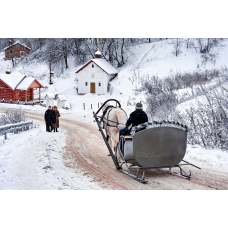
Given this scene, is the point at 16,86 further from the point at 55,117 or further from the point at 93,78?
the point at 93,78

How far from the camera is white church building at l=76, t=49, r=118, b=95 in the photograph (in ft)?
23.1

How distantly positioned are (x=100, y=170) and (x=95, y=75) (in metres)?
2.20

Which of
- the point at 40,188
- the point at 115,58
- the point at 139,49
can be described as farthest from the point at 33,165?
the point at 139,49

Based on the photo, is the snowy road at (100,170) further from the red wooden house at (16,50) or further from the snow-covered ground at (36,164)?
the red wooden house at (16,50)

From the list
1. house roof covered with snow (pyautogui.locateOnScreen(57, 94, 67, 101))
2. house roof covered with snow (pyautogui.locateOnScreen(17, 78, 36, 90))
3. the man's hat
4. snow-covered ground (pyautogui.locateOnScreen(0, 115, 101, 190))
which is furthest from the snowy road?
the man's hat

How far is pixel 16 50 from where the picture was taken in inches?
276

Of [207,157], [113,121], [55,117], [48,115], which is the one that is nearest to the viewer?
[207,157]

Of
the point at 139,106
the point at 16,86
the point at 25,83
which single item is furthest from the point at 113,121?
the point at 16,86

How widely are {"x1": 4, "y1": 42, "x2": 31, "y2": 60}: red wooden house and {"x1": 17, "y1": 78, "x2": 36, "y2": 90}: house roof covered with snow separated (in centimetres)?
68

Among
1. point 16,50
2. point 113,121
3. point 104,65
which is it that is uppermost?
point 16,50

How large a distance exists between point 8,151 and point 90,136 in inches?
78.8

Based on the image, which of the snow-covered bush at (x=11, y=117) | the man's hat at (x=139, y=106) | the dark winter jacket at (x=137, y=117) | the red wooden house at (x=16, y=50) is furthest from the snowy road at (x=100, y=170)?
the red wooden house at (x=16, y=50)

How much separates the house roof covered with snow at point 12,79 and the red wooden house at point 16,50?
17.8 inches

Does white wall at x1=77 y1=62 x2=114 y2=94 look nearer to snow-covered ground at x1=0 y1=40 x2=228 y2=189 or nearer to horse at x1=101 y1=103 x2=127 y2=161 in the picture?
snow-covered ground at x1=0 y1=40 x2=228 y2=189
